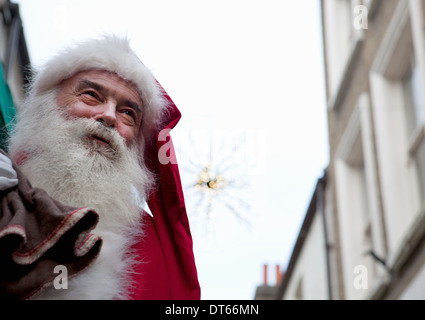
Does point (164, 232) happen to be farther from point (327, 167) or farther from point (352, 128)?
point (327, 167)

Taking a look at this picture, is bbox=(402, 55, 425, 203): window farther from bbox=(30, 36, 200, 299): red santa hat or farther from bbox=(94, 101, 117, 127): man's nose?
bbox=(94, 101, 117, 127): man's nose

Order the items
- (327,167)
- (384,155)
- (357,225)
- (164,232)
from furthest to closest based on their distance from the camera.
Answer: (327,167)
(357,225)
(384,155)
(164,232)

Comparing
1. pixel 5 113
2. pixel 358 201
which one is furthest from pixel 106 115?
pixel 358 201

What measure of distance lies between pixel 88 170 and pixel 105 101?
1.05 ft

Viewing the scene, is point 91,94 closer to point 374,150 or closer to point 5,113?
point 5,113

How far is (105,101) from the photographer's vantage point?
3072mm

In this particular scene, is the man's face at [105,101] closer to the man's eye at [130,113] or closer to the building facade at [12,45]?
the man's eye at [130,113]

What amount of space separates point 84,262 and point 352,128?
8992 mm

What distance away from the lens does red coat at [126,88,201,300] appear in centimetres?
282

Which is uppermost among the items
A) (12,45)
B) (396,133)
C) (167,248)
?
(12,45)

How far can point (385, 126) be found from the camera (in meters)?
9.23

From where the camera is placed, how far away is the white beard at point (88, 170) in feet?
9.37
